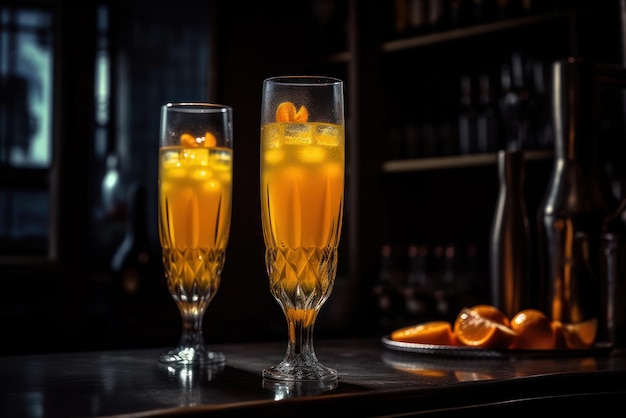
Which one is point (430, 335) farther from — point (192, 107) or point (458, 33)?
point (458, 33)

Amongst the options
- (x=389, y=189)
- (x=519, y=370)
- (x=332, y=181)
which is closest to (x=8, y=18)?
(x=389, y=189)

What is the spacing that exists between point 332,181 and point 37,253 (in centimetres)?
239

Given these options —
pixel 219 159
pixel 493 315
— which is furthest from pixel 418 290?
pixel 219 159

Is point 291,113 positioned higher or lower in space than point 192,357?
higher

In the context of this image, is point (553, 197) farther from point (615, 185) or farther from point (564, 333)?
point (615, 185)

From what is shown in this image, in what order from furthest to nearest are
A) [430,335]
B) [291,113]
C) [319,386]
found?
[430,335]
[291,113]
[319,386]

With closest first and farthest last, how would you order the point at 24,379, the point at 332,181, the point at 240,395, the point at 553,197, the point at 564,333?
the point at 240,395
the point at 24,379
the point at 332,181
the point at 564,333
the point at 553,197

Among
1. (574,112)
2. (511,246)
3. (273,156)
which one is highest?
(574,112)

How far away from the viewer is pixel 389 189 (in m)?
3.63

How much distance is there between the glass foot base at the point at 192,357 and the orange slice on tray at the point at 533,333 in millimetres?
445

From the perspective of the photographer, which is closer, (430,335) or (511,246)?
(430,335)

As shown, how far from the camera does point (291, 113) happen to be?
112cm

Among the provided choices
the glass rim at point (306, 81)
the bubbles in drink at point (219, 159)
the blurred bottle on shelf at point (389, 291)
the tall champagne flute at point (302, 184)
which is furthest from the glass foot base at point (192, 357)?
the blurred bottle on shelf at point (389, 291)

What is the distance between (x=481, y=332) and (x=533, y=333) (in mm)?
80
